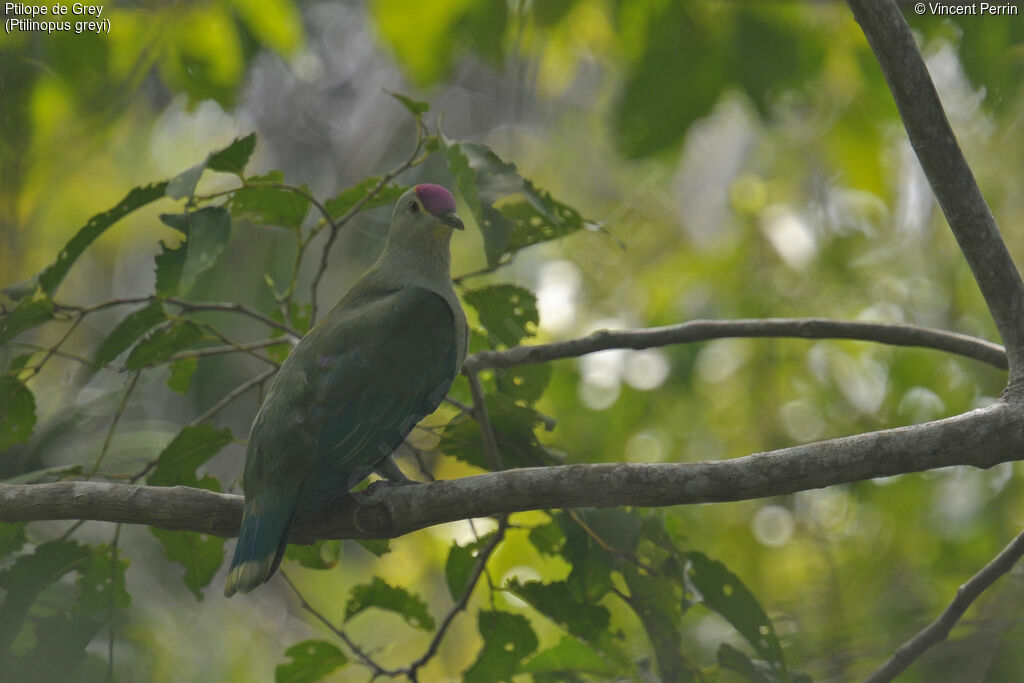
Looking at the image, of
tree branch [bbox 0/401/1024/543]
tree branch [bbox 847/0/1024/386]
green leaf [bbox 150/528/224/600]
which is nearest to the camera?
tree branch [bbox 0/401/1024/543]

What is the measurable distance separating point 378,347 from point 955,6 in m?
2.14

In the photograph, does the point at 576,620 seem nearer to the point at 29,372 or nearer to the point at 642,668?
the point at 642,668

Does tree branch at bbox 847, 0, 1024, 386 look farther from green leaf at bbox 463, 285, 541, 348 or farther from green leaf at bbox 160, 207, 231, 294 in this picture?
green leaf at bbox 160, 207, 231, 294

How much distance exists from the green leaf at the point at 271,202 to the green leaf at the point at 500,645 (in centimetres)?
123

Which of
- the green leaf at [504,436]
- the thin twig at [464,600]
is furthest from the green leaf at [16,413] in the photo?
the thin twig at [464,600]

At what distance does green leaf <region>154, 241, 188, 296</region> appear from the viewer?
2.27m

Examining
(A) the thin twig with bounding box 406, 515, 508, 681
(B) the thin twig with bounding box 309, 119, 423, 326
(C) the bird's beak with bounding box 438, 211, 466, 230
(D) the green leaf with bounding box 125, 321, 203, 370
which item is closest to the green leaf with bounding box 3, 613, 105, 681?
(D) the green leaf with bounding box 125, 321, 203, 370

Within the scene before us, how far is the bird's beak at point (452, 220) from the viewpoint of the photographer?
310cm

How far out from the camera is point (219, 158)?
2.37 m

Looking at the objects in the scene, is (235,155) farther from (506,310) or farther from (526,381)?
(526,381)

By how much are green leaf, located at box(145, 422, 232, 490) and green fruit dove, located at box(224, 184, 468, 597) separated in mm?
104

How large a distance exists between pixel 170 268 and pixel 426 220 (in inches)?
42.5

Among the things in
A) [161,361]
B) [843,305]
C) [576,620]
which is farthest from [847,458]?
[843,305]

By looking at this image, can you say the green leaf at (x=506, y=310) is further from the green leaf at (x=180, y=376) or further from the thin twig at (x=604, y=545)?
the green leaf at (x=180, y=376)
